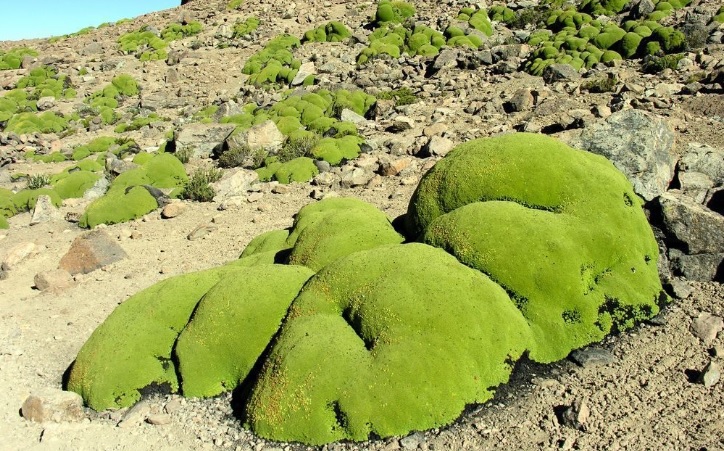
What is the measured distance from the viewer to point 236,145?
24547mm

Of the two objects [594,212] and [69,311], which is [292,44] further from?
[594,212]

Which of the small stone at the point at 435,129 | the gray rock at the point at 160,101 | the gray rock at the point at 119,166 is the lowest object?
the gray rock at the point at 160,101

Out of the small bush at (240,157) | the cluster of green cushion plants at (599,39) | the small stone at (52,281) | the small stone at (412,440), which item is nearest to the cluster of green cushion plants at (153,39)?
the small bush at (240,157)

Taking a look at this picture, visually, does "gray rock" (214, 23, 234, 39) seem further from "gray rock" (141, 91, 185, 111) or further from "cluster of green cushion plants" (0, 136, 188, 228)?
"cluster of green cushion plants" (0, 136, 188, 228)

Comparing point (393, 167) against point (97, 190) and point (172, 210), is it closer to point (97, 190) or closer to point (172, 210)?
point (172, 210)

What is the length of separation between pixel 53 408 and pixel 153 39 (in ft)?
178

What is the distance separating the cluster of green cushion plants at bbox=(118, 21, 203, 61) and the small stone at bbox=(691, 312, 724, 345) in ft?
166

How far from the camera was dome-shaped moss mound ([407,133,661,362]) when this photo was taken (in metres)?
8.73

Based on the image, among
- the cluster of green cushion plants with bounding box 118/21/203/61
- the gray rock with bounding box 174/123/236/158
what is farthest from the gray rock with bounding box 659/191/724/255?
the cluster of green cushion plants with bounding box 118/21/203/61

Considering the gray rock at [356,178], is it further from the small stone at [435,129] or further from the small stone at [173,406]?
the small stone at [173,406]

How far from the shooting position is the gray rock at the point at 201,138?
2598 centimetres

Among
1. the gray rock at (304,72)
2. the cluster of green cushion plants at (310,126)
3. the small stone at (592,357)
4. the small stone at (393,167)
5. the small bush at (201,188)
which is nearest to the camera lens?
the small stone at (592,357)

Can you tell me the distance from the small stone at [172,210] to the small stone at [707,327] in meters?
15.4

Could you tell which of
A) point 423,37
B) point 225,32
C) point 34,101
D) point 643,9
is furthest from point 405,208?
point 225,32
